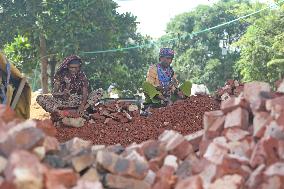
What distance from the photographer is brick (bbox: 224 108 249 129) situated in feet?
10.6

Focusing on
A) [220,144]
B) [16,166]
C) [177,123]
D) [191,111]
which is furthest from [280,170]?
[191,111]

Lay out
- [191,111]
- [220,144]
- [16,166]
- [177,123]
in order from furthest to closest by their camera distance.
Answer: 1. [191,111]
2. [177,123]
3. [220,144]
4. [16,166]

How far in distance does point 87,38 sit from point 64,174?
48.0 ft

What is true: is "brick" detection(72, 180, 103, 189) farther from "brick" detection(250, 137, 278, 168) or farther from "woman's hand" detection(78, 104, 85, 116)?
"woman's hand" detection(78, 104, 85, 116)

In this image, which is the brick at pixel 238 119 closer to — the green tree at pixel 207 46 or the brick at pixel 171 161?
the brick at pixel 171 161

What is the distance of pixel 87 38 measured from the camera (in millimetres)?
17000

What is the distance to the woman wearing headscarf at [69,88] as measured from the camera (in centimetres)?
880

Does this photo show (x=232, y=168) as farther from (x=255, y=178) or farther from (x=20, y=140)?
(x=20, y=140)

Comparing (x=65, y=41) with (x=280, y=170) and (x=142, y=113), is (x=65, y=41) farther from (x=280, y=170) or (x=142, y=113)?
(x=280, y=170)

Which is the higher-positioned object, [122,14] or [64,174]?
[122,14]

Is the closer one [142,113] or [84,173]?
[84,173]

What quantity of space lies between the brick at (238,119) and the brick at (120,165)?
0.70 meters

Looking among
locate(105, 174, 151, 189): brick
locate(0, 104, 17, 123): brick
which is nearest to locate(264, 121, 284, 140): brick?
locate(105, 174, 151, 189): brick

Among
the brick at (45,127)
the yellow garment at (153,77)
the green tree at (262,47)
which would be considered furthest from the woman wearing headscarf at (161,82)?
the green tree at (262,47)
